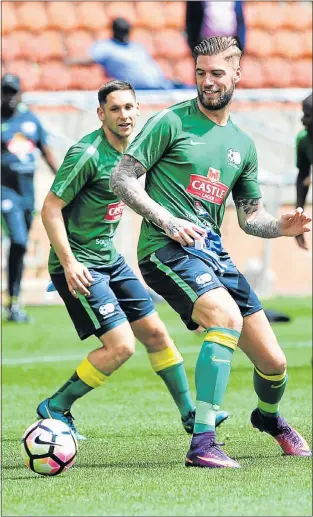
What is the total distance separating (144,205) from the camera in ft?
17.7

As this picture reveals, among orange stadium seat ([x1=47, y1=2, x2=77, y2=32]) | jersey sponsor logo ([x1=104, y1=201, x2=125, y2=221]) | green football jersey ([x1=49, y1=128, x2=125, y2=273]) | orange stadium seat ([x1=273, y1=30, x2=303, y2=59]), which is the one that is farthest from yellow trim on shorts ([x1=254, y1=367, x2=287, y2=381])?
orange stadium seat ([x1=273, y1=30, x2=303, y2=59])

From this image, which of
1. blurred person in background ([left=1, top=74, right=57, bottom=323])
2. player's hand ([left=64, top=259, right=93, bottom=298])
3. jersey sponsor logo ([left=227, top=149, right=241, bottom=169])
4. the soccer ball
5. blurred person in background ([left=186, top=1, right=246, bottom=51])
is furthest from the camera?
blurred person in background ([left=186, top=1, right=246, bottom=51])

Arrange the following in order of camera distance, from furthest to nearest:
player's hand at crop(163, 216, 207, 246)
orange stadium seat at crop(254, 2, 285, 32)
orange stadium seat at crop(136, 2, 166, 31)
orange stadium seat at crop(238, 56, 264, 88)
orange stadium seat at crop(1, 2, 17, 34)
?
1. orange stadium seat at crop(254, 2, 285, 32)
2. orange stadium seat at crop(136, 2, 166, 31)
3. orange stadium seat at crop(238, 56, 264, 88)
4. orange stadium seat at crop(1, 2, 17, 34)
5. player's hand at crop(163, 216, 207, 246)

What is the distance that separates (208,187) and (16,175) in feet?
23.8

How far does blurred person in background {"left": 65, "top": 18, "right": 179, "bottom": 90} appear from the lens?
50.4 ft

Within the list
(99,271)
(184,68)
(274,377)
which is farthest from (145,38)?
(274,377)

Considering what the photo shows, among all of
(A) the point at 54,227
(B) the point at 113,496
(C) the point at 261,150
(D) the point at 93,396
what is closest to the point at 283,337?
(D) the point at 93,396

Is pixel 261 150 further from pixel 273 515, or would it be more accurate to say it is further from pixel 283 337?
pixel 273 515

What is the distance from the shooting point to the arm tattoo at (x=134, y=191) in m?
5.37

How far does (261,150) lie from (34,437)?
10.2 meters

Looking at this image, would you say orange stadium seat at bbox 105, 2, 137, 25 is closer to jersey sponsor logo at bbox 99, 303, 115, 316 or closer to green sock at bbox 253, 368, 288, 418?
jersey sponsor logo at bbox 99, 303, 115, 316

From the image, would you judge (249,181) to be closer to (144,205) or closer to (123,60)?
(144,205)

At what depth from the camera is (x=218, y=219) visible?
5.71 m

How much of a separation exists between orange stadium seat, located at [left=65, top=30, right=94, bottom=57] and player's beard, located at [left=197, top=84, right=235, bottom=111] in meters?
11.5
